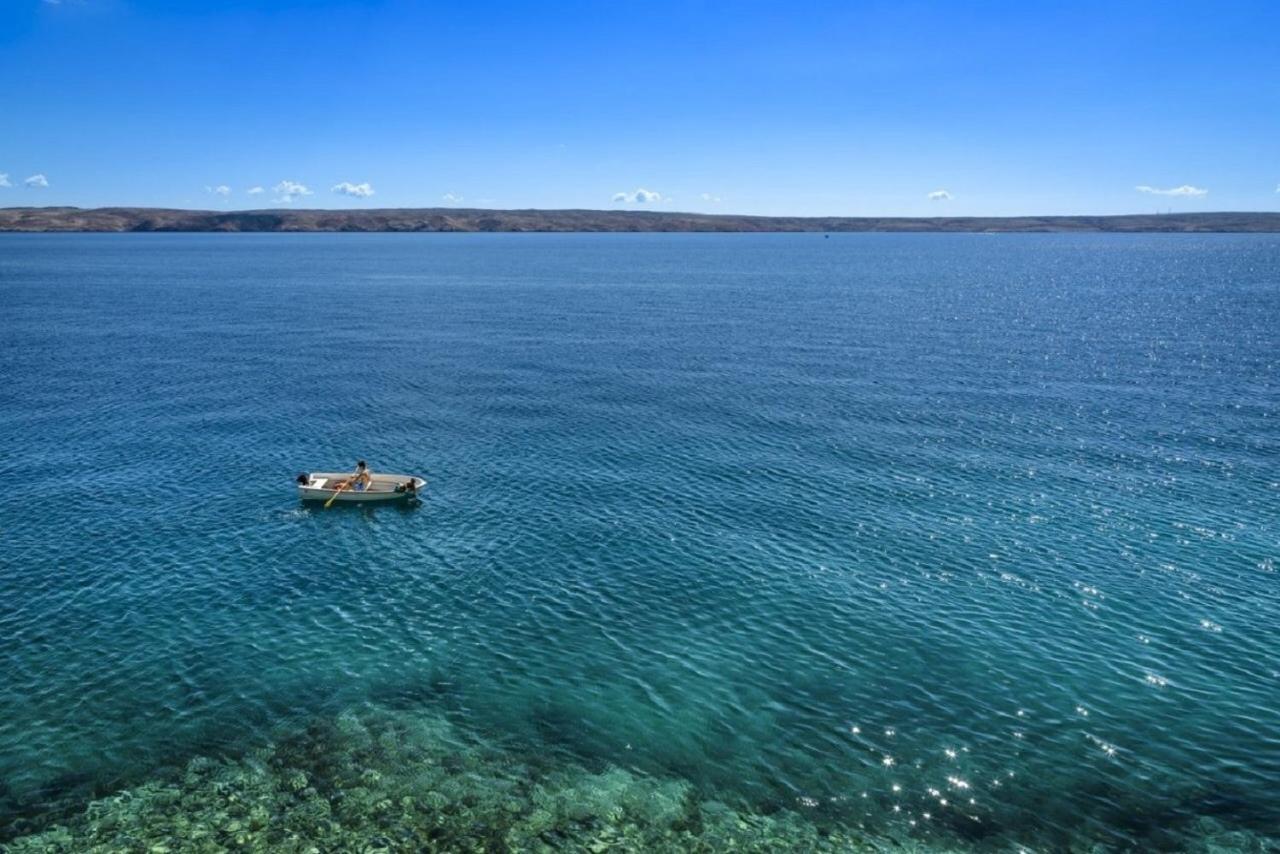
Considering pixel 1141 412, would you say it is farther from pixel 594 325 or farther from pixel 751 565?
pixel 594 325

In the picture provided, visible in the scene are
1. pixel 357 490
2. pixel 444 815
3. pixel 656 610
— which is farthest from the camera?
pixel 357 490

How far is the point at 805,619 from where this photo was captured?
4088 cm

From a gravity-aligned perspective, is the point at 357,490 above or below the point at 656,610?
above

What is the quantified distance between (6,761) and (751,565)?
35585mm

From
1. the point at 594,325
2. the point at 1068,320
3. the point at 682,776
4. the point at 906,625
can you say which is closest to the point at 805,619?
the point at 906,625

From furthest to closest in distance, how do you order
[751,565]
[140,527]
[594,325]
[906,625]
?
[594,325], [140,527], [751,565], [906,625]

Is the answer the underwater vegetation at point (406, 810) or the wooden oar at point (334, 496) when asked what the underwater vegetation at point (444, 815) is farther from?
the wooden oar at point (334, 496)

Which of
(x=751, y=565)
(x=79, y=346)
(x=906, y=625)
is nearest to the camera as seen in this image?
(x=906, y=625)

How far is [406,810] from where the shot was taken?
1088 inches

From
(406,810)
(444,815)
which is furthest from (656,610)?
(406,810)

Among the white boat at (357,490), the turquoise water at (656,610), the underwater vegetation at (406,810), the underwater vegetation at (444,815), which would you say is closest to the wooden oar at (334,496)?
the white boat at (357,490)

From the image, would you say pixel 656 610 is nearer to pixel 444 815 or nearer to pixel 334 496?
pixel 444 815

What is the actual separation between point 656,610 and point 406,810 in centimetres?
1750

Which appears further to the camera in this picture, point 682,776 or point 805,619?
point 805,619
